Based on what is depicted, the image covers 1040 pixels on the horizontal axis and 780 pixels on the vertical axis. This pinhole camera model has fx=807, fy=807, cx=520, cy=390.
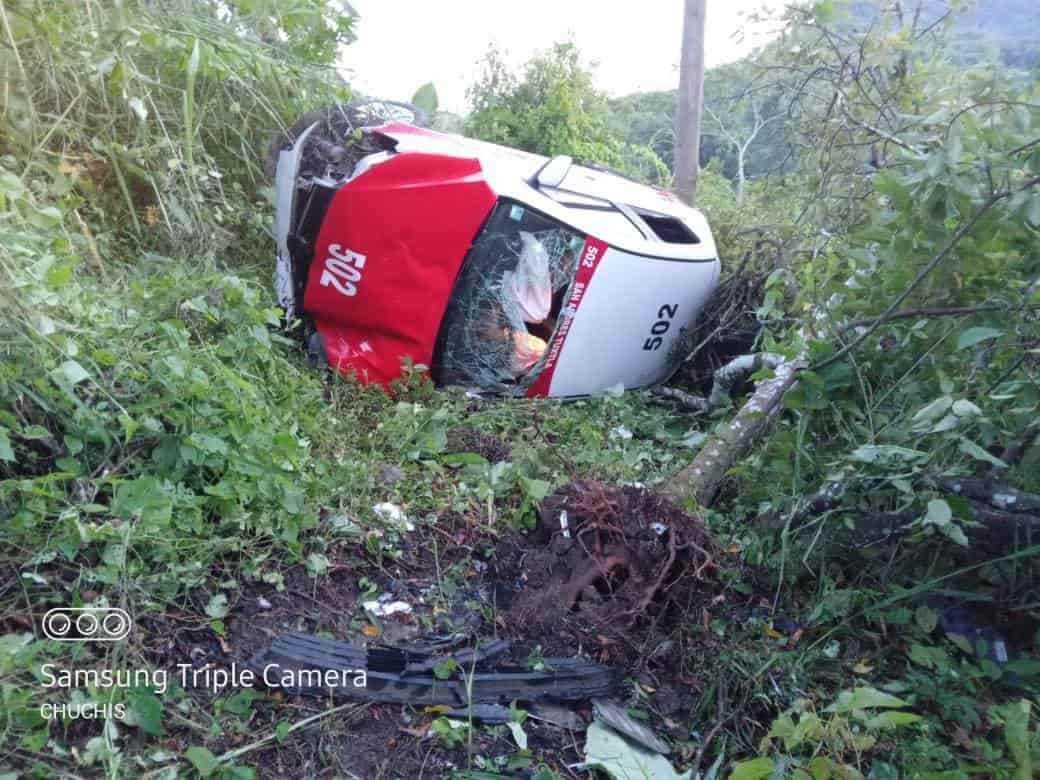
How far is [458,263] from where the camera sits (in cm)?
371

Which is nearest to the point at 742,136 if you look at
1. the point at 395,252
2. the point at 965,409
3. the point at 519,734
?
the point at 395,252

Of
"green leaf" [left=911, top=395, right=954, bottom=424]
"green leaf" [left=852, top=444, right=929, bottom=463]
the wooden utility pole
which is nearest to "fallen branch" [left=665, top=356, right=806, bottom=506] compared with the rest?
"green leaf" [left=852, top=444, right=929, bottom=463]

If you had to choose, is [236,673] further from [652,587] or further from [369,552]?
[652,587]

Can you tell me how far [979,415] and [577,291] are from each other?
2084 mm

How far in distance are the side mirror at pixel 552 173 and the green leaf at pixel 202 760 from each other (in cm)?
287

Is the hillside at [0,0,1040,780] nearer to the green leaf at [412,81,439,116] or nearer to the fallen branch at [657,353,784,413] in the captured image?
the fallen branch at [657,353,784,413]

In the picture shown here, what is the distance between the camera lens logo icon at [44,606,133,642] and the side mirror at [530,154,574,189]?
2659 mm

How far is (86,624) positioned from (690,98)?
465 cm

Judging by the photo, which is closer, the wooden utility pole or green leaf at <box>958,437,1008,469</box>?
green leaf at <box>958,437,1008,469</box>

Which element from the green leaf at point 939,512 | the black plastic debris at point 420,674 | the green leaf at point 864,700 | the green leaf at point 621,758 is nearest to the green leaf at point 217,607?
the black plastic debris at point 420,674

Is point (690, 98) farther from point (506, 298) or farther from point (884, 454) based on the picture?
point (884, 454)

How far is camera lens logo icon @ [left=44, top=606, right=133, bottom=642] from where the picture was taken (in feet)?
6.26

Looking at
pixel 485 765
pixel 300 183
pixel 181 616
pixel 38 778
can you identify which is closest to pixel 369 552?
pixel 181 616

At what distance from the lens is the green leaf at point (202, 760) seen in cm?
170
